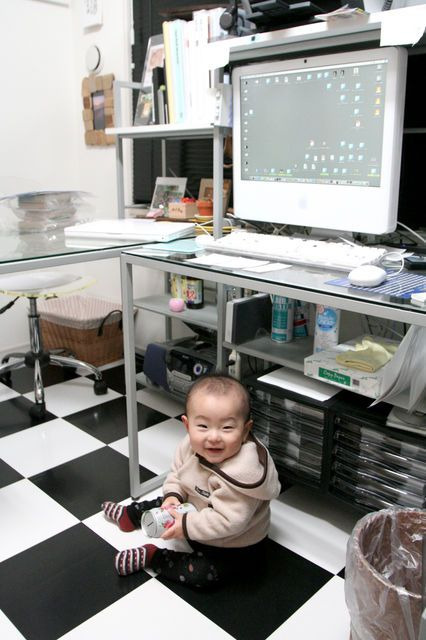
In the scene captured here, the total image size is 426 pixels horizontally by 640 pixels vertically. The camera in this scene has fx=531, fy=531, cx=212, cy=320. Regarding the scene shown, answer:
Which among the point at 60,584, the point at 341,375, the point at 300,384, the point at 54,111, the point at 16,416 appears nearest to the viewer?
the point at 60,584

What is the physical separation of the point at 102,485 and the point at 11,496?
10.8 inches

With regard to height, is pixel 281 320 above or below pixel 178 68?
below

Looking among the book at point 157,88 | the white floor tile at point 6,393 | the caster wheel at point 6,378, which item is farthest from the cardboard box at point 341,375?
the caster wheel at point 6,378

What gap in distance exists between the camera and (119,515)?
1.47 metres

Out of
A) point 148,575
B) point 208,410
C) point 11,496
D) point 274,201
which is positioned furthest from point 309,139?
point 11,496

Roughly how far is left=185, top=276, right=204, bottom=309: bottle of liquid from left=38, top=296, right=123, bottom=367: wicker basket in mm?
638

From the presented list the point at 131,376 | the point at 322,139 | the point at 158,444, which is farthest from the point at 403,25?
the point at 158,444

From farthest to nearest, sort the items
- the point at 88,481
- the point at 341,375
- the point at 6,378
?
the point at 6,378
the point at 88,481
the point at 341,375

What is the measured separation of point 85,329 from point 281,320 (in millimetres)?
1175

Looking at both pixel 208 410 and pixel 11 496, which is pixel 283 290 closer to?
pixel 208 410

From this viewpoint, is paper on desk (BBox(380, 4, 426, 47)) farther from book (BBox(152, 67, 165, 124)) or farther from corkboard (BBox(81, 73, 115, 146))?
corkboard (BBox(81, 73, 115, 146))

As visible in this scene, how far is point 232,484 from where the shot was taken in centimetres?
124

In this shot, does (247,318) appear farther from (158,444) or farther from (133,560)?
(133,560)

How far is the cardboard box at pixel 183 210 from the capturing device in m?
1.98
